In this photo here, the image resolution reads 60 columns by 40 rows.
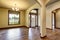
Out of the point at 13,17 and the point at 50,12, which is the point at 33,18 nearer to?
the point at 13,17

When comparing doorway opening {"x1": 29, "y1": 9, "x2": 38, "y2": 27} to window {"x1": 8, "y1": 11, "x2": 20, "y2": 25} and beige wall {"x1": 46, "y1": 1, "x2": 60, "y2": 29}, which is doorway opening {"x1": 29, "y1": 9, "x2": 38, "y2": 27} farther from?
beige wall {"x1": 46, "y1": 1, "x2": 60, "y2": 29}

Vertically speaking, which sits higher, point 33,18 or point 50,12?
point 50,12

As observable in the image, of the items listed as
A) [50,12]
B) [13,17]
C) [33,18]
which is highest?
[50,12]

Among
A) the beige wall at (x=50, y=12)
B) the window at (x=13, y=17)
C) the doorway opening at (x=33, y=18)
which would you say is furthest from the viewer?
the doorway opening at (x=33, y=18)

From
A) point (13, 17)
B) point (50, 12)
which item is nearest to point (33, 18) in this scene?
point (13, 17)

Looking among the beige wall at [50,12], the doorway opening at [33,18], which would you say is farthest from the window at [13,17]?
the beige wall at [50,12]

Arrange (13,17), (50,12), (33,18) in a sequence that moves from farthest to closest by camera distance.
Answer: (33,18) → (13,17) → (50,12)

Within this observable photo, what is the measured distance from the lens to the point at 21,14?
11398 mm

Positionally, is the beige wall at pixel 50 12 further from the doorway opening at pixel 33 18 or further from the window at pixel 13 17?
the window at pixel 13 17

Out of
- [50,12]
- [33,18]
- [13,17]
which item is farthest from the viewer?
[33,18]

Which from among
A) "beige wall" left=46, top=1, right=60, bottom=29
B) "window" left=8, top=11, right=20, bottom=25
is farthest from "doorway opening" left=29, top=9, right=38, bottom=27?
"beige wall" left=46, top=1, right=60, bottom=29

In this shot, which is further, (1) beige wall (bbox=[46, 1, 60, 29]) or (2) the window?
(2) the window

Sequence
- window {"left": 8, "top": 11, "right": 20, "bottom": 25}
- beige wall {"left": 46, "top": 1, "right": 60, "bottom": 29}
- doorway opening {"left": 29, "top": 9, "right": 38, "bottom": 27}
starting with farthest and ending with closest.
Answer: doorway opening {"left": 29, "top": 9, "right": 38, "bottom": 27} < window {"left": 8, "top": 11, "right": 20, "bottom": 25} < beige wall {"left": 46, "top": 1, "right": 60, "bottom": 29}

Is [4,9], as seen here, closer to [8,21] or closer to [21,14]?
[8,21]
